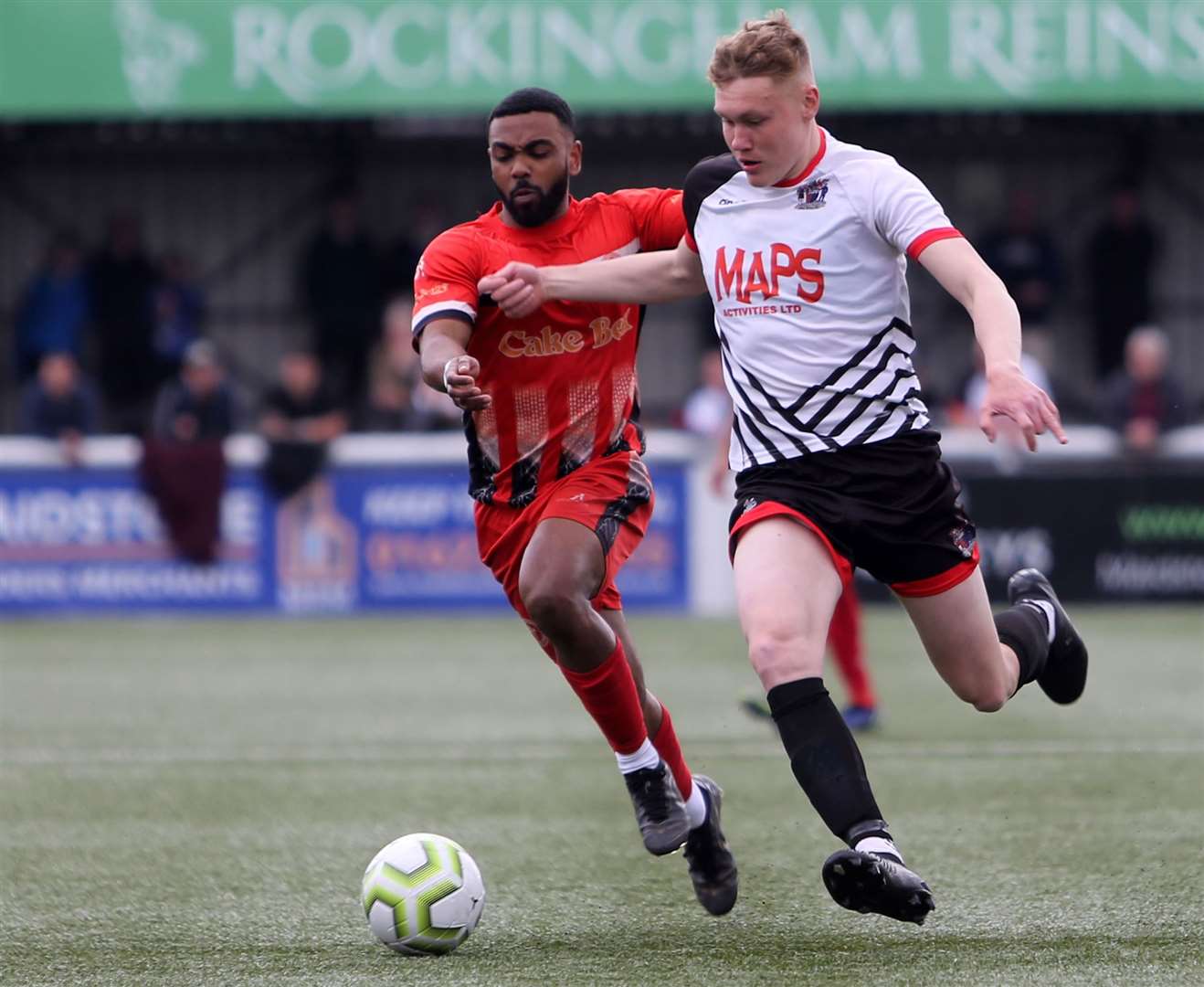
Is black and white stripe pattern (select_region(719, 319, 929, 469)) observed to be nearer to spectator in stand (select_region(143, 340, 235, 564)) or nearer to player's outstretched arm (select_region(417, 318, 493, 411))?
player's outstretched arm (select_region(417, 318, 493, 411))

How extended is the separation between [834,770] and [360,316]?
45.1 ft

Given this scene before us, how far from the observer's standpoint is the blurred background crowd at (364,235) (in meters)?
17.6

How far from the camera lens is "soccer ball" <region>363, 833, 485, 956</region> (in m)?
4.55

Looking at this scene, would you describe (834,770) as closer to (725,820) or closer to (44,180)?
(725,820)

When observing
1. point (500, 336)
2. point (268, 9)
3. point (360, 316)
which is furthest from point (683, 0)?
point (500, 336)

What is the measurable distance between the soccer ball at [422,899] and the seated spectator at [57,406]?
10.4 m

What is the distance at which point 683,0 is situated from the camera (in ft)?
50.2

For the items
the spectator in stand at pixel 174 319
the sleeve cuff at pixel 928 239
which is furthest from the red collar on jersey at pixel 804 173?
the spectator in stand at pixel 174 319

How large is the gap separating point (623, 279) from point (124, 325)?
13.1 metres

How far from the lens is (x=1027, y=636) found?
5.52 metres

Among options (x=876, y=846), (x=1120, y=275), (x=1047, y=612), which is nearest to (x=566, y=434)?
(x=1047, y=612)

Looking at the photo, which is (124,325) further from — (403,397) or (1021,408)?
(1021,408)

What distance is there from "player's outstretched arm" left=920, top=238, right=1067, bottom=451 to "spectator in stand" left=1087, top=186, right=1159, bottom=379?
1358cm

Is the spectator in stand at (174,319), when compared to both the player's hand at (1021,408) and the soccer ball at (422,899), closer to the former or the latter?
the soccer ball at (422,899)
